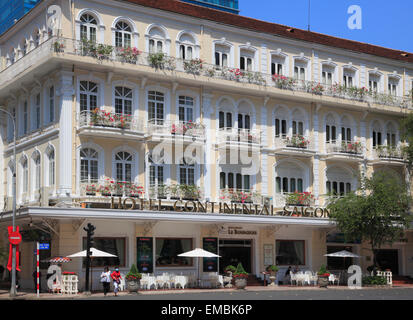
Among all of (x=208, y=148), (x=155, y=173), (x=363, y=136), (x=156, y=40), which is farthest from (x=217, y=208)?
(x=363, y=136)

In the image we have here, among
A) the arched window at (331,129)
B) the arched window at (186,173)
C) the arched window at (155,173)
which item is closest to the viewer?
the arched window at (155,173)

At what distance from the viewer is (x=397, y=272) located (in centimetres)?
5019

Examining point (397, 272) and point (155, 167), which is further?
point (397, 272)

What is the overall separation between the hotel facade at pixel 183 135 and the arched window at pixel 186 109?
2.5 inches

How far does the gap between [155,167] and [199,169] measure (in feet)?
9.36

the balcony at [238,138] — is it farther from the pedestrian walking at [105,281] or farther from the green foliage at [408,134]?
the pedestrian walking at [105,281]

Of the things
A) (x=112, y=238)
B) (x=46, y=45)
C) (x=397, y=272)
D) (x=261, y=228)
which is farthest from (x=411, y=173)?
(x=46, y=45)

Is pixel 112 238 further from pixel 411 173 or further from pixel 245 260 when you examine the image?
pixel 411 173

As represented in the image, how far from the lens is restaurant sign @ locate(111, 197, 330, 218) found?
38500 mm

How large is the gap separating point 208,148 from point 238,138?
2.03 m

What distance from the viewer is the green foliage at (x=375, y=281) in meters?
42.4

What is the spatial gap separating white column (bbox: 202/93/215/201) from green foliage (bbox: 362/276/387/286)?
33.7ft

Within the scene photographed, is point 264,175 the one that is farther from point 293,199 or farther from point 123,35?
point 123,35

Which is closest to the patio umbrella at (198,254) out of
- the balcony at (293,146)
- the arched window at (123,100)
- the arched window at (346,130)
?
the arched window at (123,100)
